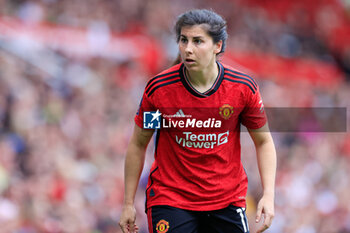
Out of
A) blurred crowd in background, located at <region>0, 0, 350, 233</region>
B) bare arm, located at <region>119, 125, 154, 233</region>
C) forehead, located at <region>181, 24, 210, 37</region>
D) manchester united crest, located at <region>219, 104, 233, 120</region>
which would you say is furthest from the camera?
blurred crowd in background, located at <region>0, 0, 350, 233</region>

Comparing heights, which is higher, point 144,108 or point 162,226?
point 144,108

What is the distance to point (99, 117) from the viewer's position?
30.6ft

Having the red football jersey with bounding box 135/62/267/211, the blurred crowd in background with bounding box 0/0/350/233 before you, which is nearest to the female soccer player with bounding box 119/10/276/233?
the red football jersey with bounding box 135/62/267/211

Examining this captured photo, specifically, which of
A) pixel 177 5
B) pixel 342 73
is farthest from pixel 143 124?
pixel 342 73

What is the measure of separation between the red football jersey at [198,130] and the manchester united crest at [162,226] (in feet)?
0.44

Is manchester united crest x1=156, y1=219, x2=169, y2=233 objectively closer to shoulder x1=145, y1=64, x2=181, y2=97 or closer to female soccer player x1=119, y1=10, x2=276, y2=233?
female soccer player x1=119, y1=10, x2=276, y2=233

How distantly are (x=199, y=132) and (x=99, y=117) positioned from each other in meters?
5.19

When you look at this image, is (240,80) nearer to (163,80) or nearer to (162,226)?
(163,80)

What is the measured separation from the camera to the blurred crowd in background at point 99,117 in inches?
299

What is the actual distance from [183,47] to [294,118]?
9693 mm

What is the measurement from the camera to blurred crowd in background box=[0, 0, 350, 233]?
24.9ft

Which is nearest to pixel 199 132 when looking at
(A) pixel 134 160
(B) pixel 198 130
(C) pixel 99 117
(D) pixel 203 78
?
(B) pixel 198 130

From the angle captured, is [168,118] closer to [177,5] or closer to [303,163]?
[303,163]

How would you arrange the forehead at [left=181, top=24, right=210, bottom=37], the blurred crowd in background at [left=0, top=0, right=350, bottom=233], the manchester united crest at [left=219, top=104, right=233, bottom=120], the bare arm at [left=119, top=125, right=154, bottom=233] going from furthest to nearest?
the blurred crowd in background at [left=0, top=0, right=350, bottom=233]
the bare arm at [left=119, top=125, right=154, bottom=233]
the manchester united crest at [left=219, top=104, right=233, bottom=120]
the forehead at [left=181, top=24, right=210, bottom=37]
